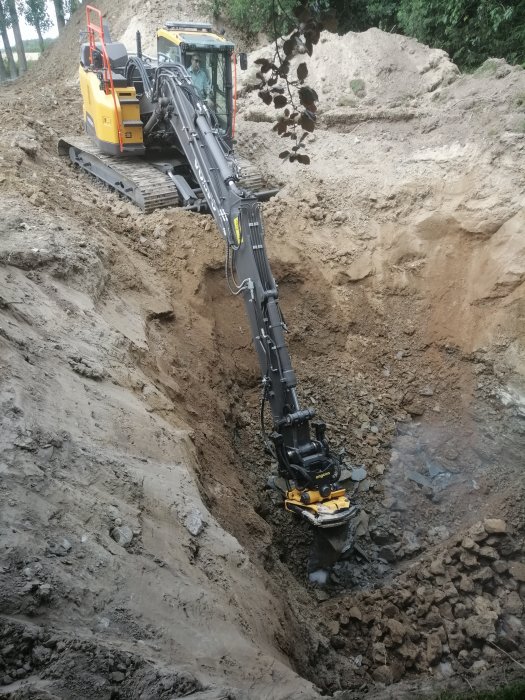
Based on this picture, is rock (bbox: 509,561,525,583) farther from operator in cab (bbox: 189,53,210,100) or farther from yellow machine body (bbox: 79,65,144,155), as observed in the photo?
operator in cab (bbox: 189,53,210,100)

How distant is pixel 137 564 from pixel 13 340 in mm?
2102

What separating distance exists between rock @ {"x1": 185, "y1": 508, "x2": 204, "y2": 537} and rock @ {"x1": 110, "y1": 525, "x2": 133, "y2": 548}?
508 millimetres

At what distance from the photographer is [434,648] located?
15.9 feet

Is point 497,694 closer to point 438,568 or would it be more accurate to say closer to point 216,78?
point 438,568

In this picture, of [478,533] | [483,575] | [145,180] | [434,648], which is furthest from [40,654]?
[145,180]

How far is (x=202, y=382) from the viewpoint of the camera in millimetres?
6746

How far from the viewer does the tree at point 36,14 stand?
20.9 m

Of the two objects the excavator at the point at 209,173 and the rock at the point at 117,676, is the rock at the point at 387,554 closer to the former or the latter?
the excavator at the point at 209,173

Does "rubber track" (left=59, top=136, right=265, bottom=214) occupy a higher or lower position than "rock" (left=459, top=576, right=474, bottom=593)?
higher

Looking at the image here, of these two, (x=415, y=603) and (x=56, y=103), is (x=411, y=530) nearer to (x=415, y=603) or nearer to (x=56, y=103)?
(x=415, y=603)

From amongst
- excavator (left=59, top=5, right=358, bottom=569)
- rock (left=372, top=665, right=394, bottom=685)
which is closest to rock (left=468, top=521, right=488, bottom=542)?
excavator (left=59, top=5, right=358, bottom=569)

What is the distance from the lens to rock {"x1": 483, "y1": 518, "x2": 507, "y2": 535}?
579cm

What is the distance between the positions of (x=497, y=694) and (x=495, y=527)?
3.85 m

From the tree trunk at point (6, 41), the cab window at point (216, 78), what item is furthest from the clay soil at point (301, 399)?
the tree trunk at point (6, 41)
